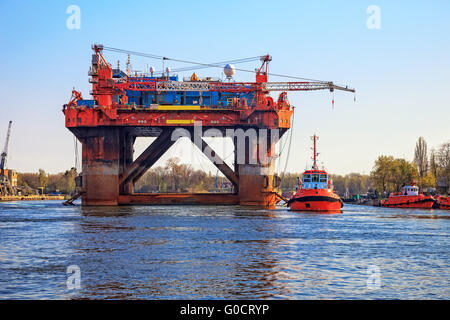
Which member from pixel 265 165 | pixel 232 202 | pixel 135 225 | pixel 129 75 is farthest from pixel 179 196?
pixel 135 225

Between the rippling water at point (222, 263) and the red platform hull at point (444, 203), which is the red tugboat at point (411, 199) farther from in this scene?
the rippling water at point (222, 263)

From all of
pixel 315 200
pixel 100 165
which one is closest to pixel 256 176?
pixel 315 200

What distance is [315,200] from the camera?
2721 inches

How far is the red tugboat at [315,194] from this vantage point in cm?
6862

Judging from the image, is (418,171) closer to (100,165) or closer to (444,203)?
(444,203)

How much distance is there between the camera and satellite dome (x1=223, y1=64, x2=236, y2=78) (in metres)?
85.3

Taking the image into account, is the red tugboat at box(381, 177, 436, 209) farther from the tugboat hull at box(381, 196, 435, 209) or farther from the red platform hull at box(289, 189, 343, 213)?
the red platform hull at box(289, 189, 343, 213)

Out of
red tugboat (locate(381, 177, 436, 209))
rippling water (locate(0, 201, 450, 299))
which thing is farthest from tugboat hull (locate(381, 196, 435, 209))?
rippling water (locate(0, 201, 450, 299))

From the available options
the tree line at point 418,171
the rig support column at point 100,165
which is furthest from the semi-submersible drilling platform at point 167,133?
the tree line at point 418,171

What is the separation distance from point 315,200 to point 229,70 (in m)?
27.0

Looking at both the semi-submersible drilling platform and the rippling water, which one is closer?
the rippling water

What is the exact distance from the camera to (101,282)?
20.9 meters

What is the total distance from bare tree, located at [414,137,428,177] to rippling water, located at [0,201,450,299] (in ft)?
366

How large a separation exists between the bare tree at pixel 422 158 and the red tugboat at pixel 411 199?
38693mm
